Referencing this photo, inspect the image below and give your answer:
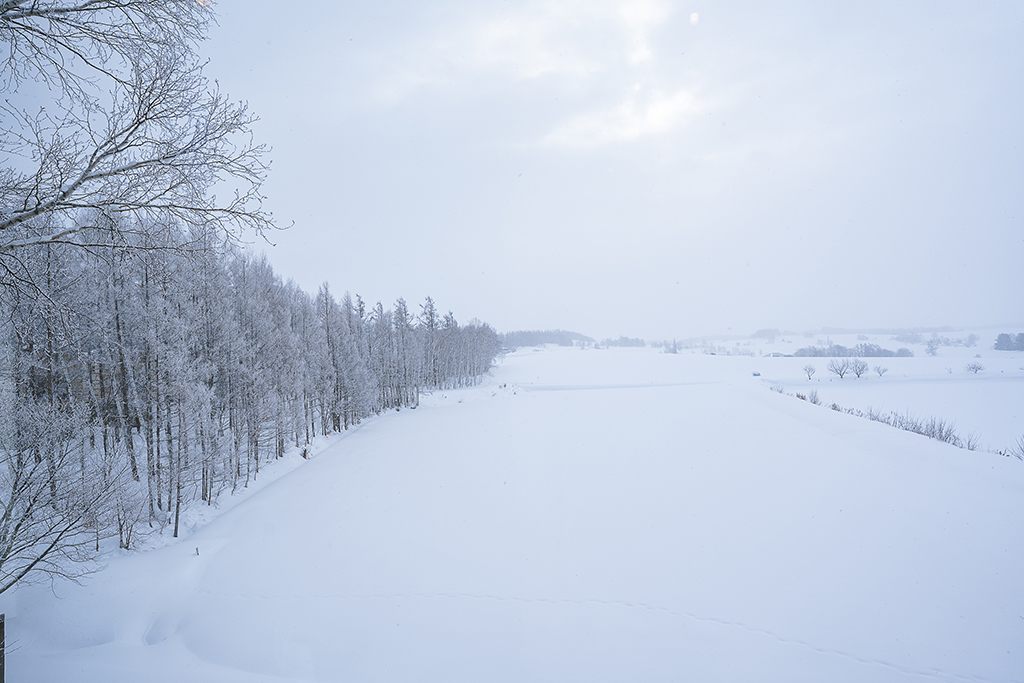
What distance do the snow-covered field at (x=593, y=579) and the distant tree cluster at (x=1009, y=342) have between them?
55.7 m

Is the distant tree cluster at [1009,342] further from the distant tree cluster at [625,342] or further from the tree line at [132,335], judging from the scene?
the distant tree cluster at [625,342]

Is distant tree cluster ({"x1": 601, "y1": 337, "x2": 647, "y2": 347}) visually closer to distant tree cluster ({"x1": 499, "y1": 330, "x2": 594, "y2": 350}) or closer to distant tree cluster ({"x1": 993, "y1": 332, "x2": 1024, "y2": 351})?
distant tree cluster ({"x1": 499, "y1": 330, "x2": 594, "y2": 350})

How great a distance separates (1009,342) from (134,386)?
78906 mm

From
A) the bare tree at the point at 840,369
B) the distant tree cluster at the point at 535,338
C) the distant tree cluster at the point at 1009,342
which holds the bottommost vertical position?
the bare tree at the point at 840,369

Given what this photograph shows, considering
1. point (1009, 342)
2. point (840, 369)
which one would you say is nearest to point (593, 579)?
point (840, 369)

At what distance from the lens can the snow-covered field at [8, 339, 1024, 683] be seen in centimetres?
519

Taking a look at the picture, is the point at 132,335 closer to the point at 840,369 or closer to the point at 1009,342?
the point at 840,369

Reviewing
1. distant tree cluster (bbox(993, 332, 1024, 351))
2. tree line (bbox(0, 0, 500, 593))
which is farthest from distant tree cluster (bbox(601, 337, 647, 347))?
tree line (bbox(0, 0, 500, 593))

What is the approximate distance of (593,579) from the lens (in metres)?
6.70

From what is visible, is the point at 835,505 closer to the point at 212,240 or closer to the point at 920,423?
the point at 212,240

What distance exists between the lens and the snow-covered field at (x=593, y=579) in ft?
17.0

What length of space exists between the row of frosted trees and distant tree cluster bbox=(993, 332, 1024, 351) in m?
73.0

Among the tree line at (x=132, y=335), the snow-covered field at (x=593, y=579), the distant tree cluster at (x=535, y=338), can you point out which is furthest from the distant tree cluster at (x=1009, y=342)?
the distant tree cluster at (x=535, y=338)

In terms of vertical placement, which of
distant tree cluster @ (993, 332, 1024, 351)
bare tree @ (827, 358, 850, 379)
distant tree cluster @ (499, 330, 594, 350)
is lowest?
bare tree @ (827, 358, 850, 379)
